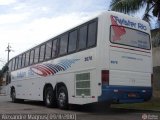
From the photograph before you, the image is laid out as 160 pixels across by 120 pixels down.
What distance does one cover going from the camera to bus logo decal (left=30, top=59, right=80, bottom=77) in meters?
16.6

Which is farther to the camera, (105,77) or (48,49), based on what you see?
(48,49)

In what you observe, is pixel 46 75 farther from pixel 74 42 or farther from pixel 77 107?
pixel 74 42

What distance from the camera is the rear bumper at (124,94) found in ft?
45.7

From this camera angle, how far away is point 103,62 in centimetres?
1402

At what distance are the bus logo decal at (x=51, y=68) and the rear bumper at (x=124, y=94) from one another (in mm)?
2410

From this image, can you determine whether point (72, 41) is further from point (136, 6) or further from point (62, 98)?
point (136, 6)

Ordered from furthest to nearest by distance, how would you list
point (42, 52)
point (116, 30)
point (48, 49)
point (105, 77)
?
point (42, 52) < point (48, 49) < point (116, 30) < point (105, 77)

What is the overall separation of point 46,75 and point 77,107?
7.69 feet

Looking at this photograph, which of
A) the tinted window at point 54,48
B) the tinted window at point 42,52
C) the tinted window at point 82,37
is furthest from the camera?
the tinted window at point 42,52

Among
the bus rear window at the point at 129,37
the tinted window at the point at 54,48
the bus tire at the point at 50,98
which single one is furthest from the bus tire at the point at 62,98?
the bus rear window at the point at 129,37

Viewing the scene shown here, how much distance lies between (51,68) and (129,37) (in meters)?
4.90

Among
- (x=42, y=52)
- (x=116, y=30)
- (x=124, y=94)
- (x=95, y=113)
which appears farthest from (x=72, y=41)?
(x=42, y=52)

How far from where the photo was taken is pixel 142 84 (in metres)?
15.3

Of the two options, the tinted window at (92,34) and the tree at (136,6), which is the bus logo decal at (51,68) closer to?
the tinted window at (92,34)
